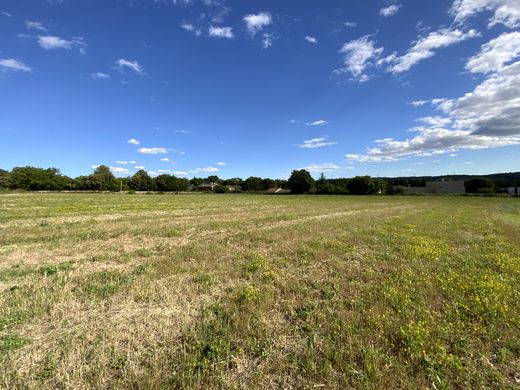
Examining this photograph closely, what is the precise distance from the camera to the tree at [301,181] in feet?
408

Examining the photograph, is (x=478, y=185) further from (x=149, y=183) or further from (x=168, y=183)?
(x=149, y=183)

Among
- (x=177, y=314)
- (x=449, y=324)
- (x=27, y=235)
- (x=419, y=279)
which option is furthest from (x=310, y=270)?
(x=27, y=235)

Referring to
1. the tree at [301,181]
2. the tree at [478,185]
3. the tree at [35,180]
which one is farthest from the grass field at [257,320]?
the tree at [35,180]

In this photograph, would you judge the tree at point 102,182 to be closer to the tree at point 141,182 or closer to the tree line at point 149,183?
the tree line at point 149,183

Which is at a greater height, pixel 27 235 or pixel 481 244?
pixel 27 235

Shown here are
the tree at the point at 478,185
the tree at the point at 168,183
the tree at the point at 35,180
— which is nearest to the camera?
the tree at the point at 478,185

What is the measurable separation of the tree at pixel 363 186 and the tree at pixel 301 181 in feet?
66.5

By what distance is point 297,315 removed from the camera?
15.9 feet

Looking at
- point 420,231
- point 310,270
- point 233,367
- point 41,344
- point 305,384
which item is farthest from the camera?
point 420,231

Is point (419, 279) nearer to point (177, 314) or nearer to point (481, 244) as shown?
point (177, 314)

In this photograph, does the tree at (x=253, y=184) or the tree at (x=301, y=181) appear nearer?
the tree at (x=301, y=181)

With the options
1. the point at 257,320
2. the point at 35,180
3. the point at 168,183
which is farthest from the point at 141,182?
the point at 257,320

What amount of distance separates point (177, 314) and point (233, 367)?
1.77m

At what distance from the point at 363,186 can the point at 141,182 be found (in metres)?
113
